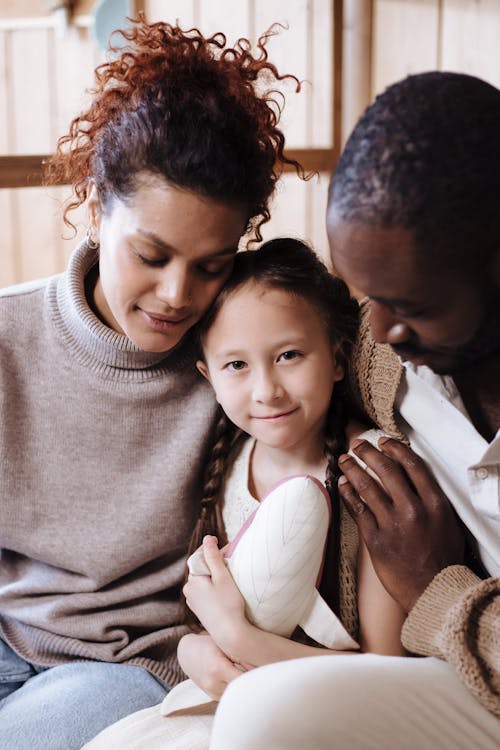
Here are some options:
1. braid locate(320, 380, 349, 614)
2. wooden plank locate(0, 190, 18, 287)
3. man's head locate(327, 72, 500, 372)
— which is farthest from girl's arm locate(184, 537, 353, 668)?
wooden plank locate(0, 190, 18, 287)

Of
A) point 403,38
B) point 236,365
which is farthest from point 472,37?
point 236,365

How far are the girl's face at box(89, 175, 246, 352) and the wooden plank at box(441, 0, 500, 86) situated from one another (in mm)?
1529

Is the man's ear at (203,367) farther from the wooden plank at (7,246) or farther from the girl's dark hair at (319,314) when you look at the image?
the wooden plank at (7,246)

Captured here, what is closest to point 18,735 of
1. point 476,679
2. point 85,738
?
point 85,738

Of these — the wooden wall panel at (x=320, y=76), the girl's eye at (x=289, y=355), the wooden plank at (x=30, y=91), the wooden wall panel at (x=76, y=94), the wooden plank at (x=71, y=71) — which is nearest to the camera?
the girl's eye at (x=289, y=355)

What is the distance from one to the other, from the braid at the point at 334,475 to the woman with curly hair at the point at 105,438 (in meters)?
0.19

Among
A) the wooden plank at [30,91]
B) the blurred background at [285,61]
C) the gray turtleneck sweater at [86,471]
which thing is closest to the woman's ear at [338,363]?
the gray turtleneck sweater at [86,471]

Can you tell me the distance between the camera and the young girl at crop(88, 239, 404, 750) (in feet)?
3.85

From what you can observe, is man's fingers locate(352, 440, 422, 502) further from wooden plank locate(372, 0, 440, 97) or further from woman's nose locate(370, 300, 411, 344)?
wooden plank locate(372, 0, 440, 97)

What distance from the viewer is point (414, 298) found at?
971 mm

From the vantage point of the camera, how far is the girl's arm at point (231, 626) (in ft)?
3.75

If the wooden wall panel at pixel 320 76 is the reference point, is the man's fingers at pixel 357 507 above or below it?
below

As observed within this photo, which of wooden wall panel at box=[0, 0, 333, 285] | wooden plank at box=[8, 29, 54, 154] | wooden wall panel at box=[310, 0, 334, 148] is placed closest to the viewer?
wooden wall panel at box=[310, 0, 334, 148]

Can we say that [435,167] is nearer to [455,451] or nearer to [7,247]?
[455,451]
